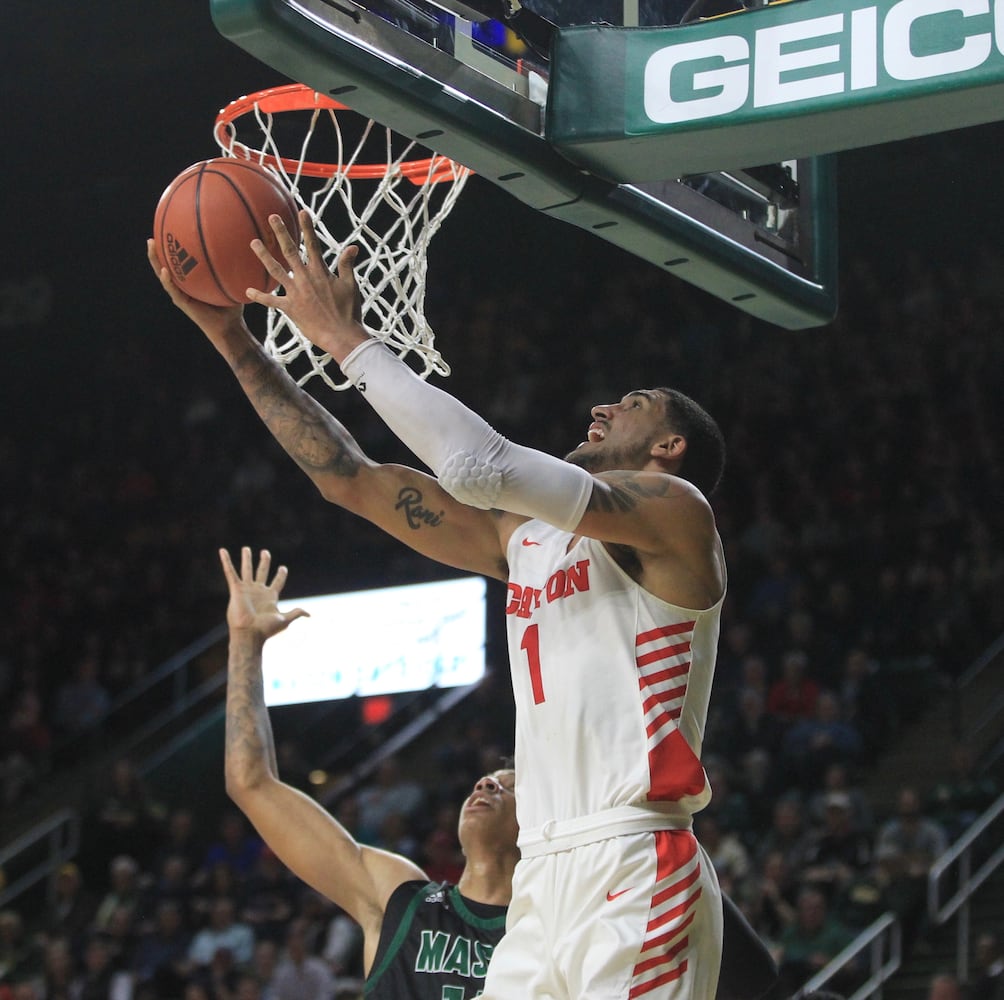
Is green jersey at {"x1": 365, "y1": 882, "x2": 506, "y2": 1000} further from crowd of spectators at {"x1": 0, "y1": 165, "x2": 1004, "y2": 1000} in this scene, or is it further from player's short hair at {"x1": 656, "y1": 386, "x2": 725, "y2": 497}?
crowd of spectators at {"x1": 0, "y1": 165, "x2": 1004, "y2": 1000}

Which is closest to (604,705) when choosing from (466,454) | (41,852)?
(466,454)

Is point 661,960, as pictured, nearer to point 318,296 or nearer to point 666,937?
point 666,937

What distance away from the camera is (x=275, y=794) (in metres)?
3.96

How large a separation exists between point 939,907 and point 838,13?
599 centimetres

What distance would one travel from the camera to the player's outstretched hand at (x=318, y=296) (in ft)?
9.34

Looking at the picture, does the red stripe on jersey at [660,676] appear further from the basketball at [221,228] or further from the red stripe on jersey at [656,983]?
the basketball at [221,228]

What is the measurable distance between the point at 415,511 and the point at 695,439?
0.61 meters

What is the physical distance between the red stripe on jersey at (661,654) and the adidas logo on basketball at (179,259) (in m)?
1.19

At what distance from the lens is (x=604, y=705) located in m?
2.89

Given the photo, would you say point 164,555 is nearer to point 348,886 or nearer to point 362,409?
point 362,409

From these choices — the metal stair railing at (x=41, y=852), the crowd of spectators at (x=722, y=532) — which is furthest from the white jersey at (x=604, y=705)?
the metal stair railing at (x=41, y=852)

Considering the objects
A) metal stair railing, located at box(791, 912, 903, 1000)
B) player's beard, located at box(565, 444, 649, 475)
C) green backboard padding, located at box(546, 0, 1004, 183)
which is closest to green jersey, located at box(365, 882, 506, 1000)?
player's beard, located at box(565, 444, 649, 475)

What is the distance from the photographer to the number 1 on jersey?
2961 mm

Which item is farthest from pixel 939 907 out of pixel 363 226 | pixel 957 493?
pixel 363 226
